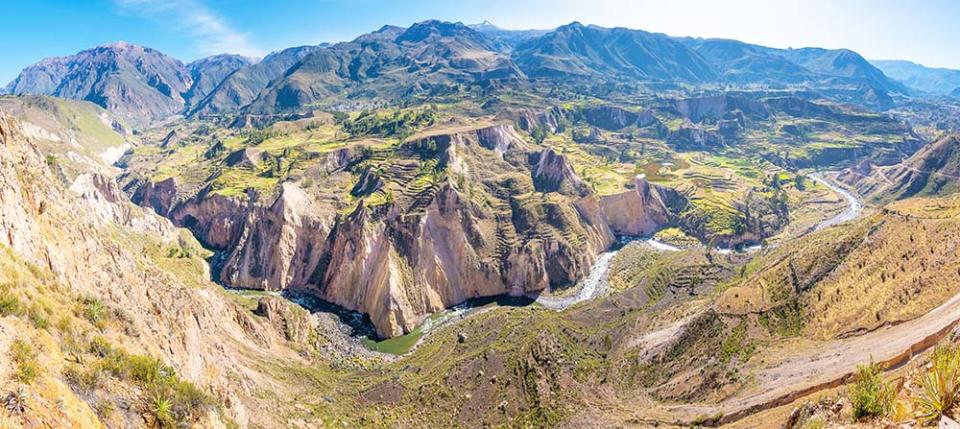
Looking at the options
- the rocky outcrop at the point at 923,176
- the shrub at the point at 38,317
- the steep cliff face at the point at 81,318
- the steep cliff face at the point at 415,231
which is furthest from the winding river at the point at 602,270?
the shrub at the point at 38,317

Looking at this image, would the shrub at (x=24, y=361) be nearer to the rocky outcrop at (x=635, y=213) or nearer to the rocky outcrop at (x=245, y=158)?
the rocky outcrop at (x=635, y=213)

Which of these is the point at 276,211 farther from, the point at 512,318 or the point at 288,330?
the point at 512,318

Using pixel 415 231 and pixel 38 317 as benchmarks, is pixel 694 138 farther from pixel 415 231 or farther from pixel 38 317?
pixel 38 317

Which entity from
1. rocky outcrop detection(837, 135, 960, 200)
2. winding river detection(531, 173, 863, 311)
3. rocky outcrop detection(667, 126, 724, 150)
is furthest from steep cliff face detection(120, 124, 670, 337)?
rocky outcrop detection(667, 126, 724, 150)

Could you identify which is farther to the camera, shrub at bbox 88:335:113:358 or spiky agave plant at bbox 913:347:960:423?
shrub at bbox 88:335:113:358

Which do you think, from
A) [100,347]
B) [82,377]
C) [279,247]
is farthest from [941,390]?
[279,247]

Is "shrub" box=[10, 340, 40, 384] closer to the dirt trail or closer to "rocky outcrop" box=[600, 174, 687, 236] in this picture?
the dirt trail
